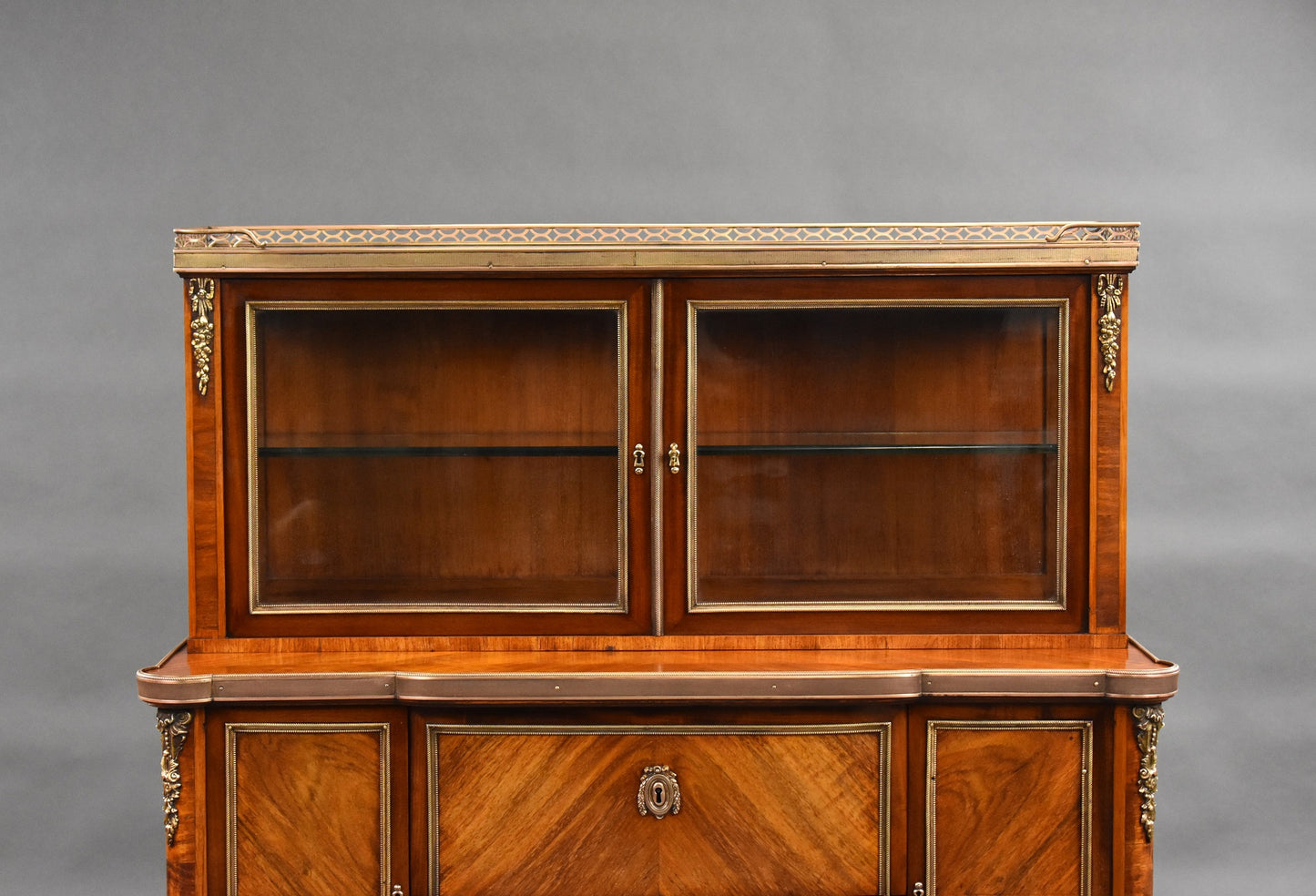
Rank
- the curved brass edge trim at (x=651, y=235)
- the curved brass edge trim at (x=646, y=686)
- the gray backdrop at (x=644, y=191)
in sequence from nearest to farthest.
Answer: the curved brass edge trim at (x=646, y=686)
the curved brass edge trim at (x=651, y=235)
the gray backdrop at (x=644, y=191)

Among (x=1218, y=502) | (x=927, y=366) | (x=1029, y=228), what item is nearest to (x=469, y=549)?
(x=927, y=366)

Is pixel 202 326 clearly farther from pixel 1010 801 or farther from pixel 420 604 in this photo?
pixel 1010 801

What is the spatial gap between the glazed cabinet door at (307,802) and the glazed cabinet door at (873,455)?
0.59 m

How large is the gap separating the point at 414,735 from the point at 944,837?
95 cm

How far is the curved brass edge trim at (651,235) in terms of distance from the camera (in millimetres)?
2146

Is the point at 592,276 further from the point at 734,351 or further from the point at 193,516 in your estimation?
the point at 193,516

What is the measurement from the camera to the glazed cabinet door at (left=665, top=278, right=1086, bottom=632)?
2199 mm

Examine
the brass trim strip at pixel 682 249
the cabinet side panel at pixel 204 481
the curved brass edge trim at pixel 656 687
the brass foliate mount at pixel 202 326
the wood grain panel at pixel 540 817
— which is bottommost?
the wood grain panel at pixel 540 817

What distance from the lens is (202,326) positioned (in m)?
2.16

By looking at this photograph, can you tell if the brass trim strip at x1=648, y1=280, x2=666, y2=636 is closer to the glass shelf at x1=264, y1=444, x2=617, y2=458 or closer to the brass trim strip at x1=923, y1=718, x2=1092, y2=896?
the glass shelf at x1=264, y1=444, x2=617, y2=458

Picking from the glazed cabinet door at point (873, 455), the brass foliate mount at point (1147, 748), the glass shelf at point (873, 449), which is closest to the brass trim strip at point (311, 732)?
the glazed cabinet door at point (873, 455)

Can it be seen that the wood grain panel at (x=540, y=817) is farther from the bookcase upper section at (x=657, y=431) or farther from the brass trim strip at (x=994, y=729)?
the brass trim strip at (x=994, y=729)

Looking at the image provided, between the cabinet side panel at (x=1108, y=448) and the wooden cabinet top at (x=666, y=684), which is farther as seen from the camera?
the cabinet side panel at (x=1108, y=448)

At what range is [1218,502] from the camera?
2.82m
